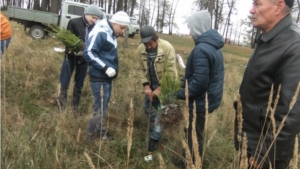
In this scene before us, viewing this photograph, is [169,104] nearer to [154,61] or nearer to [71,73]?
[154,61]

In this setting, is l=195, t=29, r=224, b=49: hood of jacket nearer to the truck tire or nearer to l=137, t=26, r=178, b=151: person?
l=137, t=26, r=178, b=151: person

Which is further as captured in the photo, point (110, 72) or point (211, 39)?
point (110, 72)

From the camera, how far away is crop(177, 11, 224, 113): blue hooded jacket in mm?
2723

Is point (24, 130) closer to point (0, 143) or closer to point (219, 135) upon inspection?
point (0, 143)

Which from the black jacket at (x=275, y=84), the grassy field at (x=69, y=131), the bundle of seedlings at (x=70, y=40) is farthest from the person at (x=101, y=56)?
the black jacket at (x=275, y=84)

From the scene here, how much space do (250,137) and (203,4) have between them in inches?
1198

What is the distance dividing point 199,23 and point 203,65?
43 centimetres

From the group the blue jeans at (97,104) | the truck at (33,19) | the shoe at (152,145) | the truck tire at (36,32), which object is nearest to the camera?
the blue jeans at (97,104)

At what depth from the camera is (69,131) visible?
3154 mm

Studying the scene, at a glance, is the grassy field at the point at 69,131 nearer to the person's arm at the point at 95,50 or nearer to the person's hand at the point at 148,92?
the person's hand at the point at 148,92

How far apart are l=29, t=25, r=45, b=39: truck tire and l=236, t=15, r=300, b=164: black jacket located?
12.1 metres

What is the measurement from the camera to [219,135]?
4.20 m

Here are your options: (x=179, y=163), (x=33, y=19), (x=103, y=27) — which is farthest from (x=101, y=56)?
(x=33, y=19)

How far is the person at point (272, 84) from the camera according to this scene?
1.56 metres
